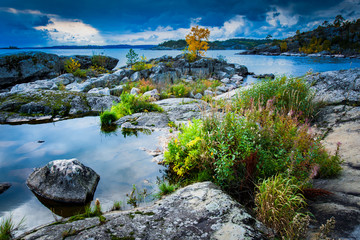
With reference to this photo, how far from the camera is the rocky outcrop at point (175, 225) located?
2145 mm

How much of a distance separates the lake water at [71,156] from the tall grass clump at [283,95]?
3585 mm

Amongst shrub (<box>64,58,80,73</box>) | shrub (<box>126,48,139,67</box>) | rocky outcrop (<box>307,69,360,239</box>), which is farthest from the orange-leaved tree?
rocky outcrop (<box>307,69,360,239</box>)

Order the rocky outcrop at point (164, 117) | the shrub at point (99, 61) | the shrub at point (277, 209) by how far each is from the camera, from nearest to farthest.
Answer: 1. the shrub at point (277, 209)
2. the rocky outcrop at point (164, 117)
3. the shrub at point (99, 61)

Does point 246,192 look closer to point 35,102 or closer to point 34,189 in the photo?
point 34,189

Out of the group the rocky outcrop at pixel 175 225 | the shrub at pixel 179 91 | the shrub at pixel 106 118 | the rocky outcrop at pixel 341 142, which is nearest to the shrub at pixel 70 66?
the shrub at pixel 179 91

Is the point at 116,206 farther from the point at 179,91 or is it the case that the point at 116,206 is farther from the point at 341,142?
the point at 179,91

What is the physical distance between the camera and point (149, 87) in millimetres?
12133

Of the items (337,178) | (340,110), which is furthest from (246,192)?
(340,110)

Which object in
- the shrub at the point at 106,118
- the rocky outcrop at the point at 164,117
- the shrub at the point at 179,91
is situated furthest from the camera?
the shrub at the point at 179,91

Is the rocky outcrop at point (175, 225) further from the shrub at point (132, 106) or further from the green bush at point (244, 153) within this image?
the shrub at point (132, 106)

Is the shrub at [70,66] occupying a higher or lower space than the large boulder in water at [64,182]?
higher

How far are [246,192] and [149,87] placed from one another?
982 cm

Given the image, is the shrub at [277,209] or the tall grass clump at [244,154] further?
the tall grass clump at [244,154]

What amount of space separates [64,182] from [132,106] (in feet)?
17.4
